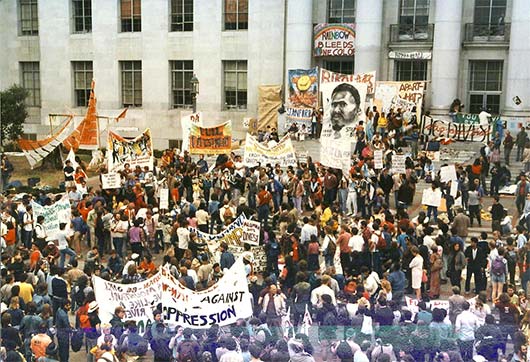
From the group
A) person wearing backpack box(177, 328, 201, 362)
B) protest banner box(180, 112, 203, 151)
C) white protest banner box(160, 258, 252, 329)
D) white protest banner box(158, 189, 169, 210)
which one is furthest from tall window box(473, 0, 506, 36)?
person wearing backpack box(177, 328, 201, 362)

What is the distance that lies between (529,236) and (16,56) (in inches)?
1328

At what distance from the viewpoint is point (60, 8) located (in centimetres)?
4241

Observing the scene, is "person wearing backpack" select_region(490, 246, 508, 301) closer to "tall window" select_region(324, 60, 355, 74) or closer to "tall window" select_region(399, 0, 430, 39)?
"tall window" select_region(399, 0, 430, 39)

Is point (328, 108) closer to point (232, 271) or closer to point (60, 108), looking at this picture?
point (232, 271)

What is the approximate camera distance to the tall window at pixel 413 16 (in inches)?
1433

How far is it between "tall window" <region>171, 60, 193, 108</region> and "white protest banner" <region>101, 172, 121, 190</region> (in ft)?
59.0

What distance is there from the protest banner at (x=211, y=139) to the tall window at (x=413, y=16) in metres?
13.2

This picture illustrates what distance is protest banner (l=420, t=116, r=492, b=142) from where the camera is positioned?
31594 millimetres

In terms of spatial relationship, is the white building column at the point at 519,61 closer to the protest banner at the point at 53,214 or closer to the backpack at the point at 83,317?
the protest banner at the point at 53,214

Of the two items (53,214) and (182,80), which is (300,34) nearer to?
(182,80)

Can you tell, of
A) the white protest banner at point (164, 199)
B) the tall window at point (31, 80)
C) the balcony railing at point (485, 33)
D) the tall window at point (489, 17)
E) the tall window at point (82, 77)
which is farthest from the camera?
the tall window at point (31, 80)

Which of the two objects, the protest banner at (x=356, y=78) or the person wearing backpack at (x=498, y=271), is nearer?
the person wearing backpack at (x=498, y=271)

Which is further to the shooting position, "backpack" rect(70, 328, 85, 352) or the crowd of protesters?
"backpack" rect(70, 328, 85, 352)

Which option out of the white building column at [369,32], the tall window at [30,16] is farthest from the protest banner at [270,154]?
the tall window at [30,16]
